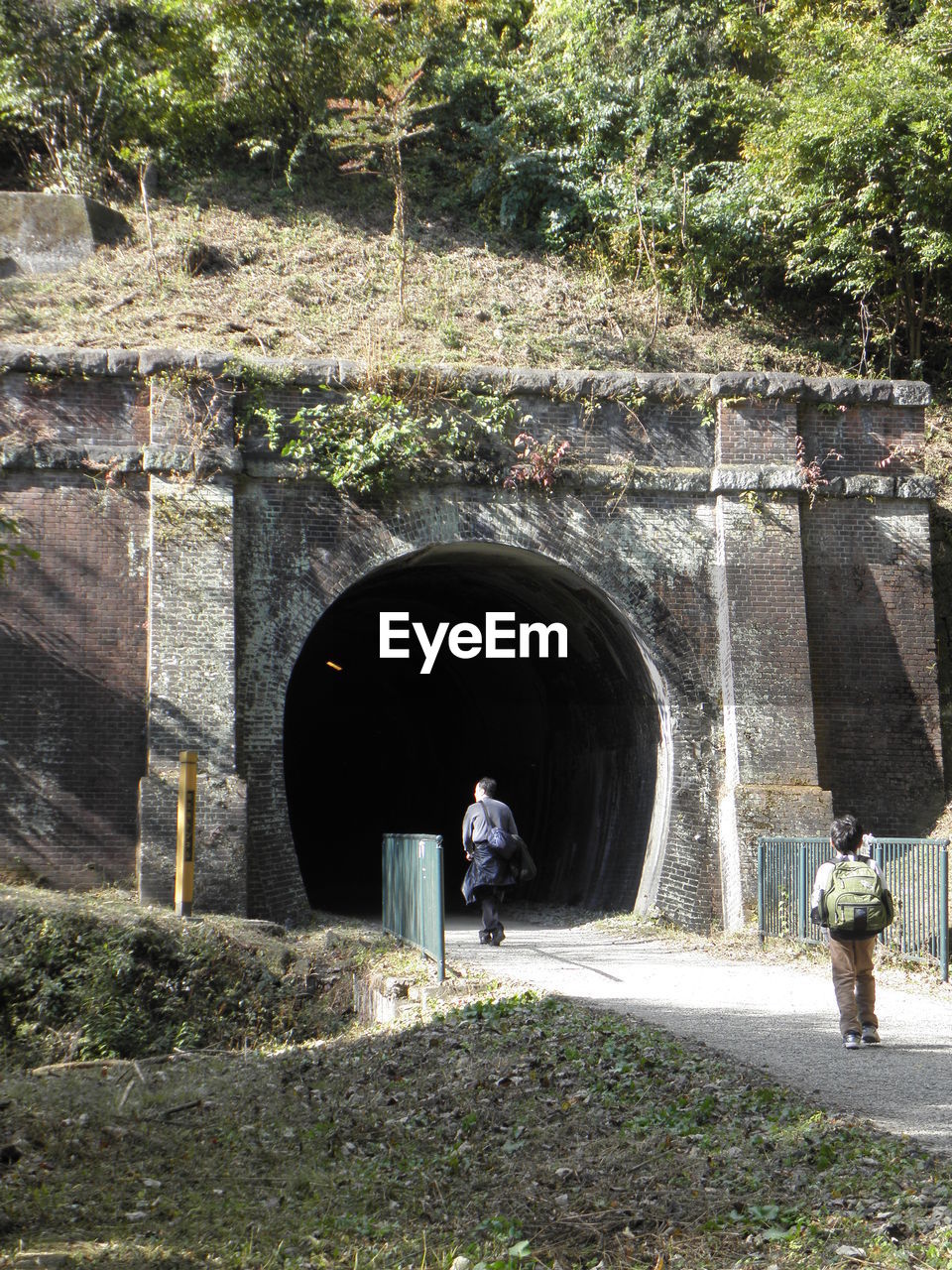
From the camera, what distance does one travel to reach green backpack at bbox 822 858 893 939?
26.6 ft

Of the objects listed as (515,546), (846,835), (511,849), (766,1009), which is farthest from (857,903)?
(515,546)

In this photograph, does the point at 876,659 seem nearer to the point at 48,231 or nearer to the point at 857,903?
the point at 857,903

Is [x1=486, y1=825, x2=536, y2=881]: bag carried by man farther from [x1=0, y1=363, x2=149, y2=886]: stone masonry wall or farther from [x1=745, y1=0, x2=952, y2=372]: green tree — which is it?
[x1=745, y1=0, x2=952, y2=372]: green tree

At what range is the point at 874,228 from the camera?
18734 millimetres

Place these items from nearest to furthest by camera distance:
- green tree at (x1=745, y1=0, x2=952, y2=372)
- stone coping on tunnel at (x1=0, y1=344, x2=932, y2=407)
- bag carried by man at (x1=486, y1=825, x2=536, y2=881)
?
bag carried by man at (x1=486, y1=825, x2=536, y2=881) → stone coping on tunnel at (x1=0, y1=344, x2=932, y2=407) → green tree at (x1=745, y1=0, x2=952, y2=372)

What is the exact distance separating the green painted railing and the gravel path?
20.0 inches

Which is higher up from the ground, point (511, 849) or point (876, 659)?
point (876, 659)

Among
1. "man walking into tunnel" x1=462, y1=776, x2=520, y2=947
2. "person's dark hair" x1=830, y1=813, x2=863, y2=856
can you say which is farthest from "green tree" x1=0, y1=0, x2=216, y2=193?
"person's dark hair" x1=830, y1=813, x2=863, y2=856

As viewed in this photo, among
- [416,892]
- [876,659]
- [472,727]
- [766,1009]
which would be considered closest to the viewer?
[766,1009]

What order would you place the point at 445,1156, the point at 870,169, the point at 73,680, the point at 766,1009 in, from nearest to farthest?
the point at 445,1156 < the point at 766,1009 < the point at 73,680 < the point at 870,169

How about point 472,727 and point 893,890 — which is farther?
point 472,727

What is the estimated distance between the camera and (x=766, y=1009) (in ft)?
30.9

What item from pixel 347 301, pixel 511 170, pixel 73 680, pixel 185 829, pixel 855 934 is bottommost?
pixel 855 934

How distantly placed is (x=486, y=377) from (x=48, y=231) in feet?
26.6
